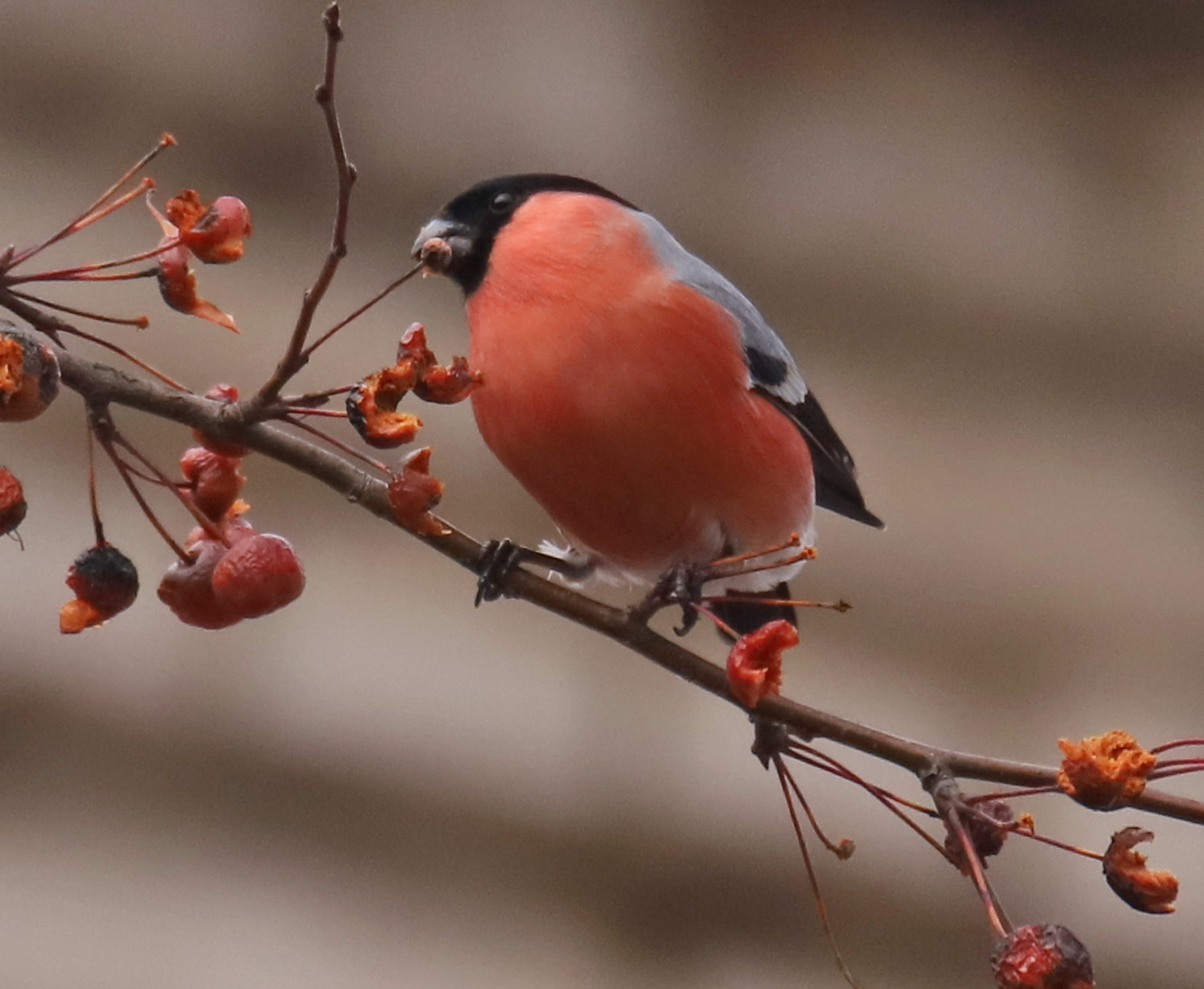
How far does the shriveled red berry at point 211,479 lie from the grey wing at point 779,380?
23.8 inches

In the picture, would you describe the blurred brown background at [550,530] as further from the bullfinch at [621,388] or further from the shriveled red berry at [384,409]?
the shriveled red berry at [384,409]

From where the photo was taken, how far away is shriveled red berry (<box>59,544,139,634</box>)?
766 mm

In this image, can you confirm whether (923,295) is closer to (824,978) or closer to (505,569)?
(824,978)

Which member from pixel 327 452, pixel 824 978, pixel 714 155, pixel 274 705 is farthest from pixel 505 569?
pixel 714 155

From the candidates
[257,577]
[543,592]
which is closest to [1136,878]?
[543,592]

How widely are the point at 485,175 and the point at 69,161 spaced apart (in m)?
0.61

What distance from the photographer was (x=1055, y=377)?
2.65 meters

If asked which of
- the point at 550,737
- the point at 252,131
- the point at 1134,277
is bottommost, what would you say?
the point at 550,737

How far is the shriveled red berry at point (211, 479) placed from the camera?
80 centimetres

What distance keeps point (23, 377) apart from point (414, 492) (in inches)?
7.1

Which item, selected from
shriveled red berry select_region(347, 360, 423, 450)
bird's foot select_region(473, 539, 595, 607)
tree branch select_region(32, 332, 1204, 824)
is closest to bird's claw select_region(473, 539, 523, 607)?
bird's foot select_region(473, 539, 595, 607)

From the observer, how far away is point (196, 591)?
0.79 meters

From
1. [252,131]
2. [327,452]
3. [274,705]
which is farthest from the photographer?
[252,131]

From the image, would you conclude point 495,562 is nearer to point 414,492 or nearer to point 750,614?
point 414,492
